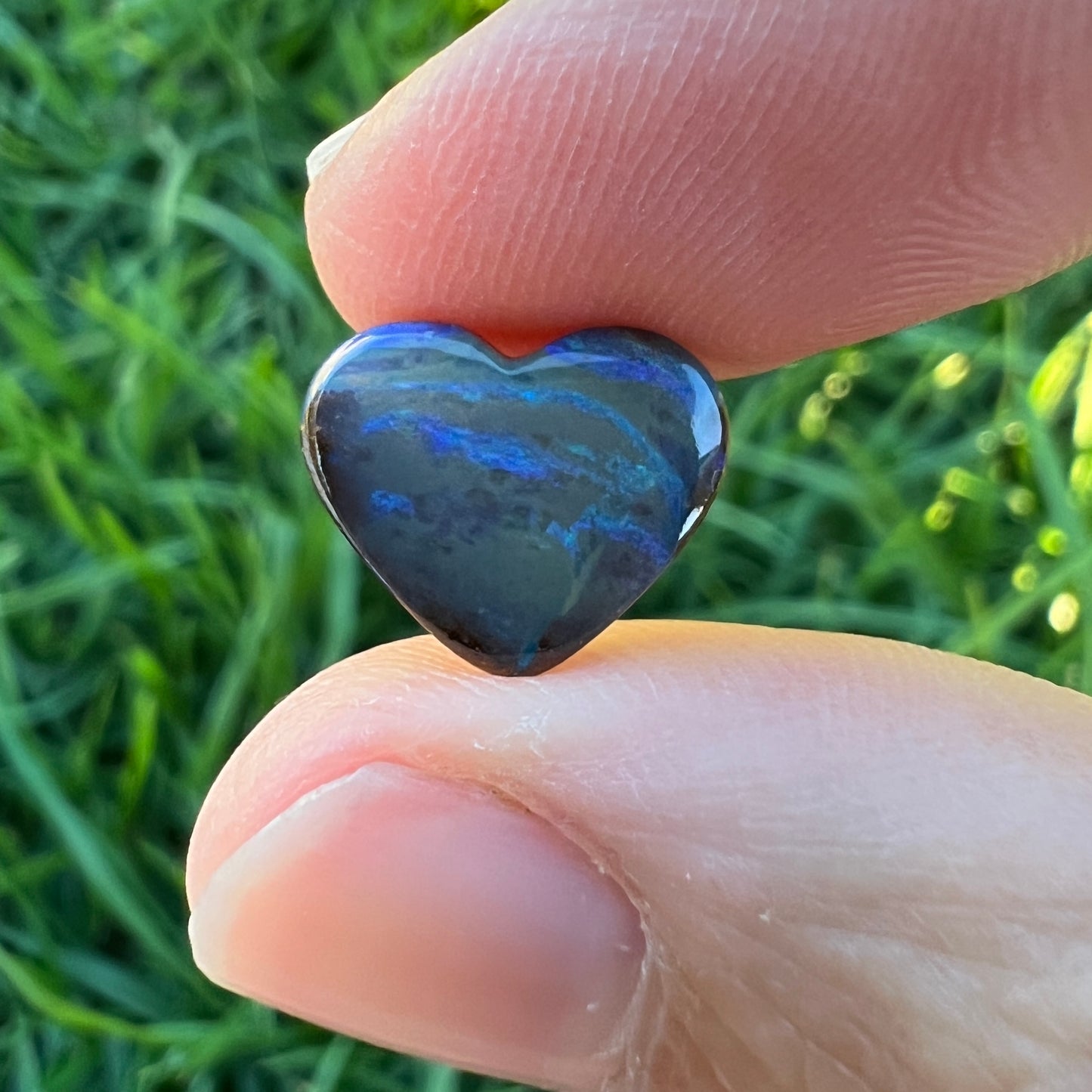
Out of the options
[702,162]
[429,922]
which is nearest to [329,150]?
[702,162]

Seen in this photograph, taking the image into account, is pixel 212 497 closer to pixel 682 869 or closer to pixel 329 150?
pixel 329 150

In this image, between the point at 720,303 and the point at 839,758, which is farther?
the point at 720,303

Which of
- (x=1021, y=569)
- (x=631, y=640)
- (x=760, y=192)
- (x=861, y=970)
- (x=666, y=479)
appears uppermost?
(x=760, y=192)

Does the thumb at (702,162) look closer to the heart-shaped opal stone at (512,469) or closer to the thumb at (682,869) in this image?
the heart-shaped opal stone at (512,469)

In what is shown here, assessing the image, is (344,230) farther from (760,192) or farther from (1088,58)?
(1088,58)

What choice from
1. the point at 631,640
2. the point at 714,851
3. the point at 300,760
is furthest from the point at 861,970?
the point at 300,760

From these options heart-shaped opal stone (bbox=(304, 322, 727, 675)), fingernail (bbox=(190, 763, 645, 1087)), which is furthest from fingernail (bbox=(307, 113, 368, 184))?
fingernail (bbox=(190, 763, 645, 1087))
